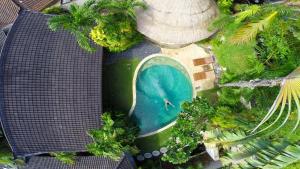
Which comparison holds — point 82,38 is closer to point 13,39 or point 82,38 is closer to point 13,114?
point 13,39

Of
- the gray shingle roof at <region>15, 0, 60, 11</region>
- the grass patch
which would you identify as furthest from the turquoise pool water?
the gray shingle roof at <region>15, 0, 60, 11</region>

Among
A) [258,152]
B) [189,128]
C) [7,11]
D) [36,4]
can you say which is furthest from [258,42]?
[7,11]

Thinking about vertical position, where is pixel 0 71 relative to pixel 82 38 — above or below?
below

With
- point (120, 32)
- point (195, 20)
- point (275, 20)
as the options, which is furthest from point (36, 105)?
point (275, 20)

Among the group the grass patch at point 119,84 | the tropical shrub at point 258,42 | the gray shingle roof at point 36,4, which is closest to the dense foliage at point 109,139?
the grass patch at point 119,84

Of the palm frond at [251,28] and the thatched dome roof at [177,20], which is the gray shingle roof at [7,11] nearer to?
the thatched dome roof at [177,20]

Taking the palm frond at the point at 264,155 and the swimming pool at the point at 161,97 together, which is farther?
the swimming pool at the point at 161,97

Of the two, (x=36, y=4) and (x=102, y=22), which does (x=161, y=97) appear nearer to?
(x=102, y=22)
